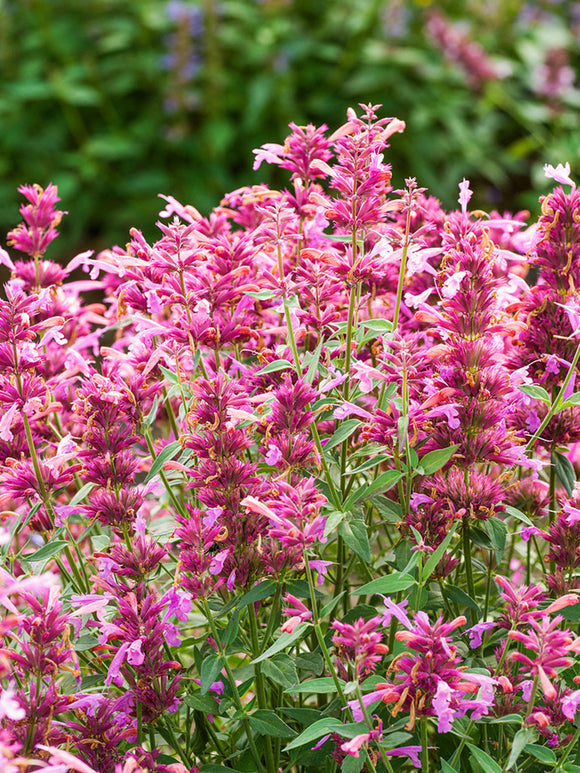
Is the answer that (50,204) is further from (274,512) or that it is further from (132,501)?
(274,512)

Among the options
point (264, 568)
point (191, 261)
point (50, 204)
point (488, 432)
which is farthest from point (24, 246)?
point (488, 432)

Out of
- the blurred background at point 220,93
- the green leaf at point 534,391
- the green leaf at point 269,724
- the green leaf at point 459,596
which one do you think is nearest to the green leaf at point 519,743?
the green leaf at point 459,596

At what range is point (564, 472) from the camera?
4.56 feet

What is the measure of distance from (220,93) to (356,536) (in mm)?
4682

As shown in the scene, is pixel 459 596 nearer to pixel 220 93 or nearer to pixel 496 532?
pixel 496 532

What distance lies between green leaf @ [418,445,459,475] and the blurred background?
4.21 m

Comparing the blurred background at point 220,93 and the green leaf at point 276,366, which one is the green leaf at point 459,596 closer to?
the green leaf at point 276,366

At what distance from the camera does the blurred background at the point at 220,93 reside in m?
5.37

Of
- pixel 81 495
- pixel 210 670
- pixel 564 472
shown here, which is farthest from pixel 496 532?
pixel 81 495

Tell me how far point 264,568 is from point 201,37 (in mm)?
4875

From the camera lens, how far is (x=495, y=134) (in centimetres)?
614

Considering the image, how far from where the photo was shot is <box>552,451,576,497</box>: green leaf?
1.36 metres

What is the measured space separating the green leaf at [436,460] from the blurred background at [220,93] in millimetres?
4208

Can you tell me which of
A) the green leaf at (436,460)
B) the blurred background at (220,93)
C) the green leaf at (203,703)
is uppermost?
the blurred background at (220,93)
